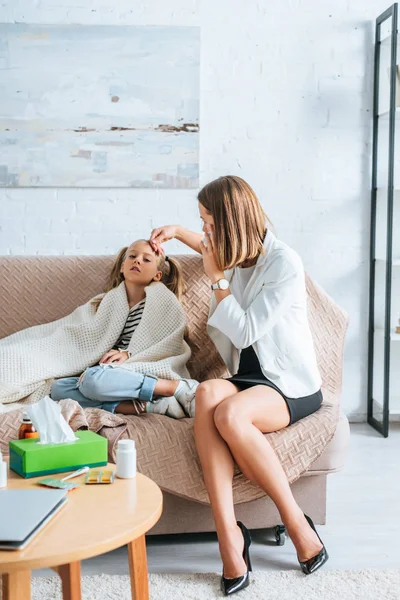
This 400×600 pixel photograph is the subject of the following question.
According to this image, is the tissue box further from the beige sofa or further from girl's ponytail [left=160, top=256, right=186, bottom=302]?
girl's ponytail [left=160, top=256, right=186, bottom=302]

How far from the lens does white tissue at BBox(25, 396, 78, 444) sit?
1521 millimetres

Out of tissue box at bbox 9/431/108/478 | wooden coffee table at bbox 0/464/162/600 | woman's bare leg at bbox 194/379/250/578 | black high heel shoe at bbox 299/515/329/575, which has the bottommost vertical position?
black high heel shoe at bbox 299/515/329/575

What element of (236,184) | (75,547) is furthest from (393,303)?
(75,547)

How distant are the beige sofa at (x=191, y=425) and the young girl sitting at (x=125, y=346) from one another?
0.07 m

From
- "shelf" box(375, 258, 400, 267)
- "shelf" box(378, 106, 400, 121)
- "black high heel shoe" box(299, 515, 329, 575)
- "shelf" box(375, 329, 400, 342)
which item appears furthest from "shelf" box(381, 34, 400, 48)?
"black high heel shoe" box(299, 515, 329, 575)

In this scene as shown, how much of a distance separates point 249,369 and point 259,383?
10 cm

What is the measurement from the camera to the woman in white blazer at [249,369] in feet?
6.11

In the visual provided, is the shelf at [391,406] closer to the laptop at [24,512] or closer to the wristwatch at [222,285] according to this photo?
the wristwatch at [222,285]

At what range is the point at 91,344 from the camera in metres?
2.45

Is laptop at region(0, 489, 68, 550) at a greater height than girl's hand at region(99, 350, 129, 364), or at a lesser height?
lesser

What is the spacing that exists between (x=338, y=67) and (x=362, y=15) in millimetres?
259

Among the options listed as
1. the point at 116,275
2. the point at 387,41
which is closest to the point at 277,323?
the point at 116,275

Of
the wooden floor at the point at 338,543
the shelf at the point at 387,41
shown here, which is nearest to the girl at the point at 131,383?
the wooden floor at the point at 338,543

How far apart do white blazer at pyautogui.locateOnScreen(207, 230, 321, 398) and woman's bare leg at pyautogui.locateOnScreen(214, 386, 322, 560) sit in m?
0.18
